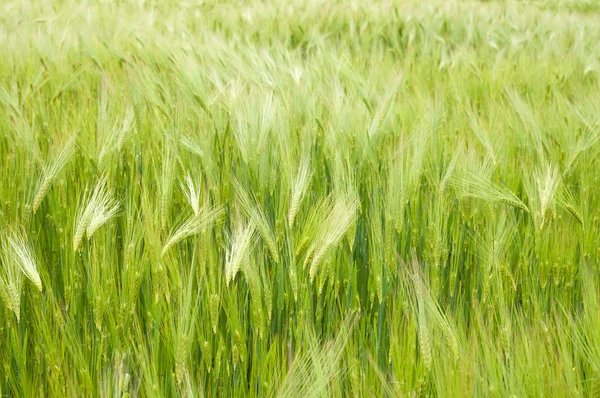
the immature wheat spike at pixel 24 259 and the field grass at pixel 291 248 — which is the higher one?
the immature wheat spike at pixel 24 259

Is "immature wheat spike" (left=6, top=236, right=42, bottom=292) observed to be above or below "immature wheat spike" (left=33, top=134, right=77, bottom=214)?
below

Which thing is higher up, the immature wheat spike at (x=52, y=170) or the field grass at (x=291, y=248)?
the immature wheat spike at (x=52, y=170)

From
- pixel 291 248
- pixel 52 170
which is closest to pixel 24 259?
pixel 52 170

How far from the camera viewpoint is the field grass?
0.68 meters

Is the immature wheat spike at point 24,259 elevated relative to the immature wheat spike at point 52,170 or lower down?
lower down

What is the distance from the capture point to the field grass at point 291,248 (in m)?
0.68

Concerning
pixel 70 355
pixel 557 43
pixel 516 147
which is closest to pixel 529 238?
pixel 516 147

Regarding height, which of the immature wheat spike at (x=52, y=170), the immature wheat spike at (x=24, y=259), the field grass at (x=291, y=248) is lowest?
the field grass at (x=291, y=248)

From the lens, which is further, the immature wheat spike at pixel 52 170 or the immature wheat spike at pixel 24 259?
the immature wheat spike at pixel 52 170

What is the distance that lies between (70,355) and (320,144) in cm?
66

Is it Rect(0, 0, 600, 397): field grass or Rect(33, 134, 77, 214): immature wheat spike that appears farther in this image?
Rect(33, 134, 77, 214): immature wheat spike

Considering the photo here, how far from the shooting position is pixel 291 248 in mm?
775

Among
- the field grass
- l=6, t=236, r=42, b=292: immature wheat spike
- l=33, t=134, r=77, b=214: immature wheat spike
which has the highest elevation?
l=33, t=134, r=77, b=214: immature wheat spike

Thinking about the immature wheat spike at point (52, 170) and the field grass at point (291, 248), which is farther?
the immature wheat spike at point (52, 170)
